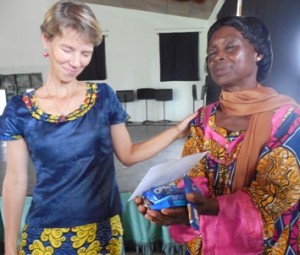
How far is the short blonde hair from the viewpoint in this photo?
0.84m

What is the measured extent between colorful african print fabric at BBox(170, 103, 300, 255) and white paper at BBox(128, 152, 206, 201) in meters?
0.11

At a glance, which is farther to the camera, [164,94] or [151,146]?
[164,94]

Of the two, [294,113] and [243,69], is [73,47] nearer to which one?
[243,69]

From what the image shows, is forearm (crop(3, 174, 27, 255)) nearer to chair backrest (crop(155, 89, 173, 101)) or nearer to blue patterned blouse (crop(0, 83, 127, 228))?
blue patterned blouse (crop(0, 83, 127, 228))

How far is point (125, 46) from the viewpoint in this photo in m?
9.23

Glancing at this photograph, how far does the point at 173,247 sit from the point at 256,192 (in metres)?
1.63

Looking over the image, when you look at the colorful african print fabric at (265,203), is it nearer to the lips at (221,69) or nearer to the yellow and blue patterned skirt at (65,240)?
the lips at (221,69)

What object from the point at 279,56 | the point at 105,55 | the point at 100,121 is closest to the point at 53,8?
the point at 100,121

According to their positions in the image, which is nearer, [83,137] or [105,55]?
[83,137]

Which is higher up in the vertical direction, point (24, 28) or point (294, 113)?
point (24, 28)

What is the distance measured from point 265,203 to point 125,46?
886cm

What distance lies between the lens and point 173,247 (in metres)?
2.29

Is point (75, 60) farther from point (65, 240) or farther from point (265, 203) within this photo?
point (265, 203)

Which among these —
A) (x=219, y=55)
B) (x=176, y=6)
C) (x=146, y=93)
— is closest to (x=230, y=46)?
(x=219, y=55)
